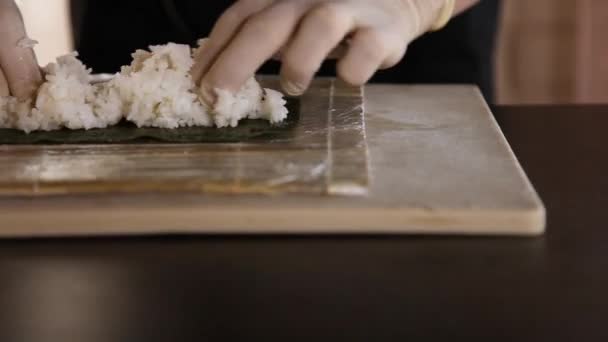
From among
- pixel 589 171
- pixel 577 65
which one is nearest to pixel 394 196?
pixel 589 171

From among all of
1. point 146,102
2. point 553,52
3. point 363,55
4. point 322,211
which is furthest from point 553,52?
point 322,211

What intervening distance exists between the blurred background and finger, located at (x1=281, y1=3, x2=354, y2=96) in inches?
51.5

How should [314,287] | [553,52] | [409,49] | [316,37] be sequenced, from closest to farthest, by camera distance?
1. [314,287]
2. [316,37]
3. [409,49]
4. [553,52]

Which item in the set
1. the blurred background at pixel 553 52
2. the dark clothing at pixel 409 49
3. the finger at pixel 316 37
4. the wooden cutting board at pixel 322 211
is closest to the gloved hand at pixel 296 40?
the finger at pixel 316 37

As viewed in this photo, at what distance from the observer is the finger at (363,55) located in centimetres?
83

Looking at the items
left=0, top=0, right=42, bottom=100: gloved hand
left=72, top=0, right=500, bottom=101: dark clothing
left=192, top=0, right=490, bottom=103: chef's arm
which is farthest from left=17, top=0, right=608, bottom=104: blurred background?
left=0, top=0, right=42, bottom=100: gloved hand

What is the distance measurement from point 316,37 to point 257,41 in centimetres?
6

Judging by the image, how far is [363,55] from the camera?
0.83 metres

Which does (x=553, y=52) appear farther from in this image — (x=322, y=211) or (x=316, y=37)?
(x=322, y=211)

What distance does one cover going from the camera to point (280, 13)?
0.82 m

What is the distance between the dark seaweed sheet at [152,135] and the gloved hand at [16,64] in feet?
0.18

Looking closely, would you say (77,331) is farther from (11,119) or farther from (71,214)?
(11,119)

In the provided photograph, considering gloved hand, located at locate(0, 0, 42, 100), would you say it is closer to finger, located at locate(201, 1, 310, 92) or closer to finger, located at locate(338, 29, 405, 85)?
finger, located at locate(201, 1, 310, 92)

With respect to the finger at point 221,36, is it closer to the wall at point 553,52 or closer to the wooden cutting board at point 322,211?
the wooden cutting board at point 322,211
